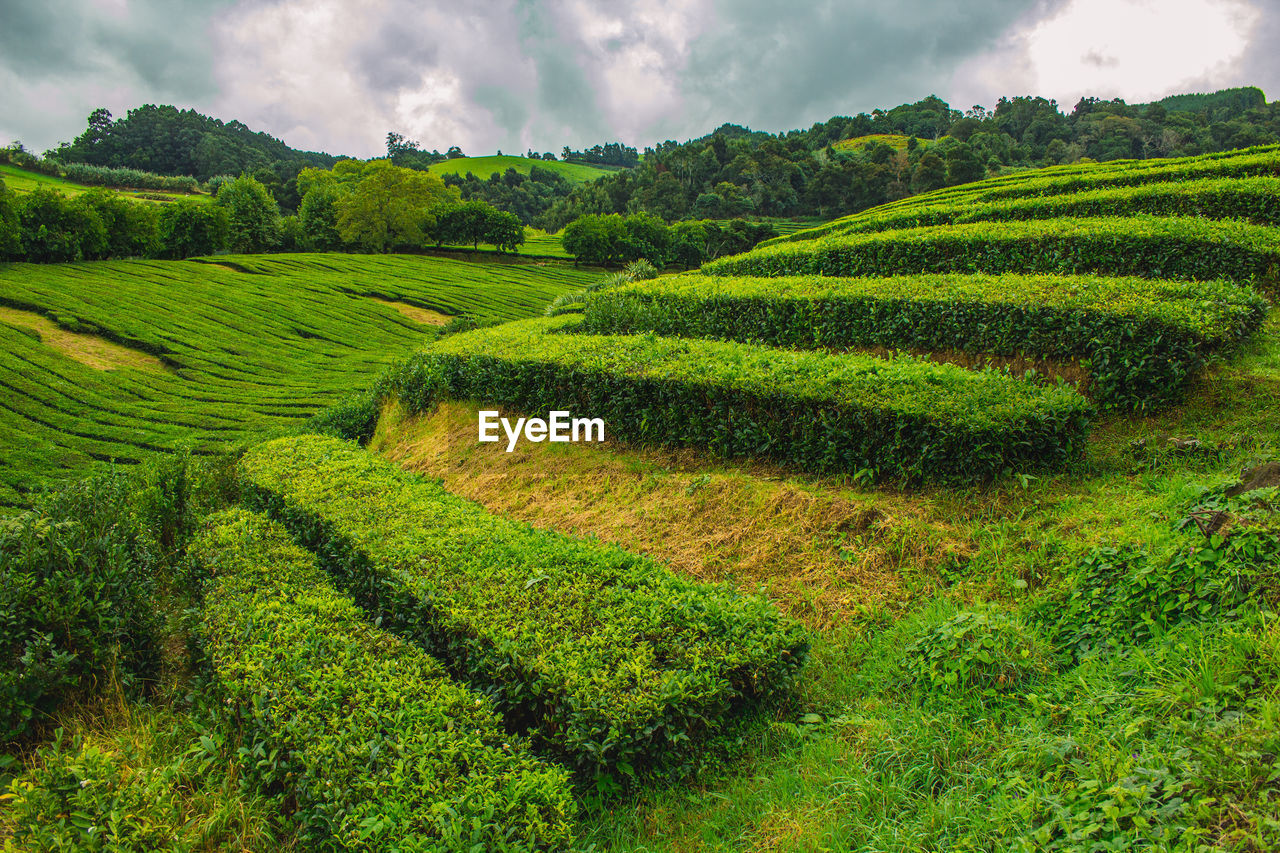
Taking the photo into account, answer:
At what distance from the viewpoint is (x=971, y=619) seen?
4145mm

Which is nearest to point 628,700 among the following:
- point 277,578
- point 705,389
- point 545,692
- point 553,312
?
point 545,692

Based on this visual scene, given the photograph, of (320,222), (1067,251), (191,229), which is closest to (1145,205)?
(1067,251)

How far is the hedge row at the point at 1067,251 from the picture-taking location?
8.94 meters

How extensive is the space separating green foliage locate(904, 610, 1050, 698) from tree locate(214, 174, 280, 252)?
58.4 meters

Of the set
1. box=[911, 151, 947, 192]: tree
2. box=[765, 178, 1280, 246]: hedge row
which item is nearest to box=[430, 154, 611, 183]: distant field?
box=[911, 151, 947, 192]: tree

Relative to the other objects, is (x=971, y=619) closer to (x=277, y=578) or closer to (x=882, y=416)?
(x=882, y=416)

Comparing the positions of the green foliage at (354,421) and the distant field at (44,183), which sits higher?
the distant field at (44,183)

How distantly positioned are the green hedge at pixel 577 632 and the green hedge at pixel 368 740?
299mm

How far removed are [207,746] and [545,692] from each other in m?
2.10

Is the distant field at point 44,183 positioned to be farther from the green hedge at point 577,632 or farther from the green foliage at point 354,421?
the green hedge at point 577,632

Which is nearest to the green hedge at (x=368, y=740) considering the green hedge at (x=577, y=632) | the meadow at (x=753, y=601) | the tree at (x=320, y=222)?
the meadow at (x=753, y=601)

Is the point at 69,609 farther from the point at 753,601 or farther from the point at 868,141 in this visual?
the point at 868,141

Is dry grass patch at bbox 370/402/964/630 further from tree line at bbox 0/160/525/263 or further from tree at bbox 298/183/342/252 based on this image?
tree at bbox 298/183/342/252

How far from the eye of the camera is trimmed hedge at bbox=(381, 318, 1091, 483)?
599 centimetres
